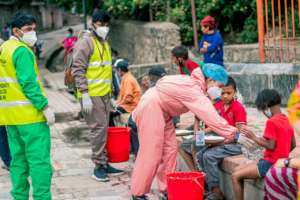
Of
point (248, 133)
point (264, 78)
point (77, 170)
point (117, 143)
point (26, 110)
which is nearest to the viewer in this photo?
point (248, 133)

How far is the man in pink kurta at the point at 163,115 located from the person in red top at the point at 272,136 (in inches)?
22.8

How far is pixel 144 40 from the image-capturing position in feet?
54.6

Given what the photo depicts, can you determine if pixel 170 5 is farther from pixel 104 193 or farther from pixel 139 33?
pixel 104 193

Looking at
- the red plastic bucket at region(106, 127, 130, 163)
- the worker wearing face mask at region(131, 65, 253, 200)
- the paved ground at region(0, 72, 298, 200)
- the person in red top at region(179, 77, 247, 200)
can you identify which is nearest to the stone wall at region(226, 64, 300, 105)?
the paved ground at region(0, 72, 298, 200)

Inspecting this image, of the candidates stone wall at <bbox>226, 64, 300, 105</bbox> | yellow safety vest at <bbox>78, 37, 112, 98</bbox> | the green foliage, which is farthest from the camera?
the green foliage

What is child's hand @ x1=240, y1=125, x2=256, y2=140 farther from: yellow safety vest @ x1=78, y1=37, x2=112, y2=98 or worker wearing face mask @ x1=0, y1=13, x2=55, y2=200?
yellow safety vest @ x1=78, y1=37, x2=112, y2=98

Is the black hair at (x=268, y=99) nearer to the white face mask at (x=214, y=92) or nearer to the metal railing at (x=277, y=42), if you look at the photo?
the white face mask at (x=214, y=92)

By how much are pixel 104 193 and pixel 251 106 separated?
3.70 meters

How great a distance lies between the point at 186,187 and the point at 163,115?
85cm

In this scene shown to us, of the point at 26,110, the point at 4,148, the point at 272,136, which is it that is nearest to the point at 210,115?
the point at 272,136

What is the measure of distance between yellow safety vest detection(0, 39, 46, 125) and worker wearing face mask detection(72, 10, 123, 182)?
140cm

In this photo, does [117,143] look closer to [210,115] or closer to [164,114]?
[164,114]

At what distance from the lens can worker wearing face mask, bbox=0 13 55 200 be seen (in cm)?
634

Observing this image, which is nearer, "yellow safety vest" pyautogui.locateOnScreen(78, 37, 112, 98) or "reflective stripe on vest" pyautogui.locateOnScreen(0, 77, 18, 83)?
"reflective stripe on vest" pyautogui.locateOnScreen(0, 77, 18, 83)
